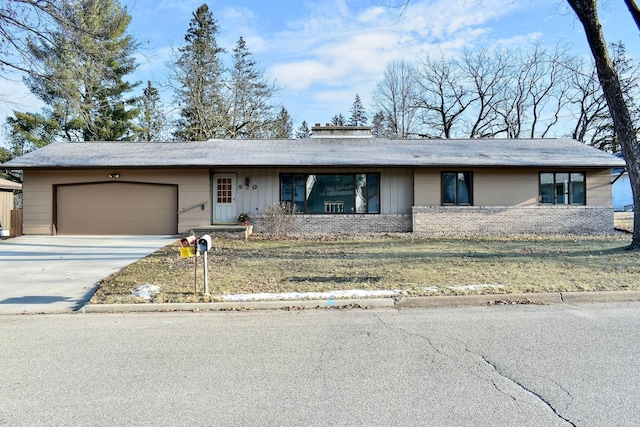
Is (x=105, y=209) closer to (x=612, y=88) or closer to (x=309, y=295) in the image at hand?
(x=309, y=295)

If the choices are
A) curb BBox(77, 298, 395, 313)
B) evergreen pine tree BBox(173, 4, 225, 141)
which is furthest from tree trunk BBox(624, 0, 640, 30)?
evergreen pine tree BBox(173, 4, 225, 141)

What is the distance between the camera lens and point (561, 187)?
17.5 meters

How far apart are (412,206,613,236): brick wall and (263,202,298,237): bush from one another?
5315 mm

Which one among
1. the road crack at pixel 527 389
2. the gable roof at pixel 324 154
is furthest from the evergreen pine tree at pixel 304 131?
the road crack at pixel 527 389

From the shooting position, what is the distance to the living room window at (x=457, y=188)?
17.5 m

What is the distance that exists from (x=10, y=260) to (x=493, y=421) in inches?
489

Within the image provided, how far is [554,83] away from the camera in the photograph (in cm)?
3488

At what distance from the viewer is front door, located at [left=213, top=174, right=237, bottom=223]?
1748 centimetres

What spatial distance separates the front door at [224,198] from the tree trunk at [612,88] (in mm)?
13202

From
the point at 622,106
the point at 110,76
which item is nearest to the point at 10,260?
the point at 110,76

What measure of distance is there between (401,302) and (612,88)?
924cm

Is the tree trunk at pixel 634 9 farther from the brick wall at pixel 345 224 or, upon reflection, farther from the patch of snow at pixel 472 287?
the brick wall at pixel 345 224

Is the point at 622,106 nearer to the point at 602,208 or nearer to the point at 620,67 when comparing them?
the point at 602,208

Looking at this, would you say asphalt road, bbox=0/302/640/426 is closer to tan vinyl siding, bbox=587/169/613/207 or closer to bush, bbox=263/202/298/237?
bush, bbox=263/202/298/237
